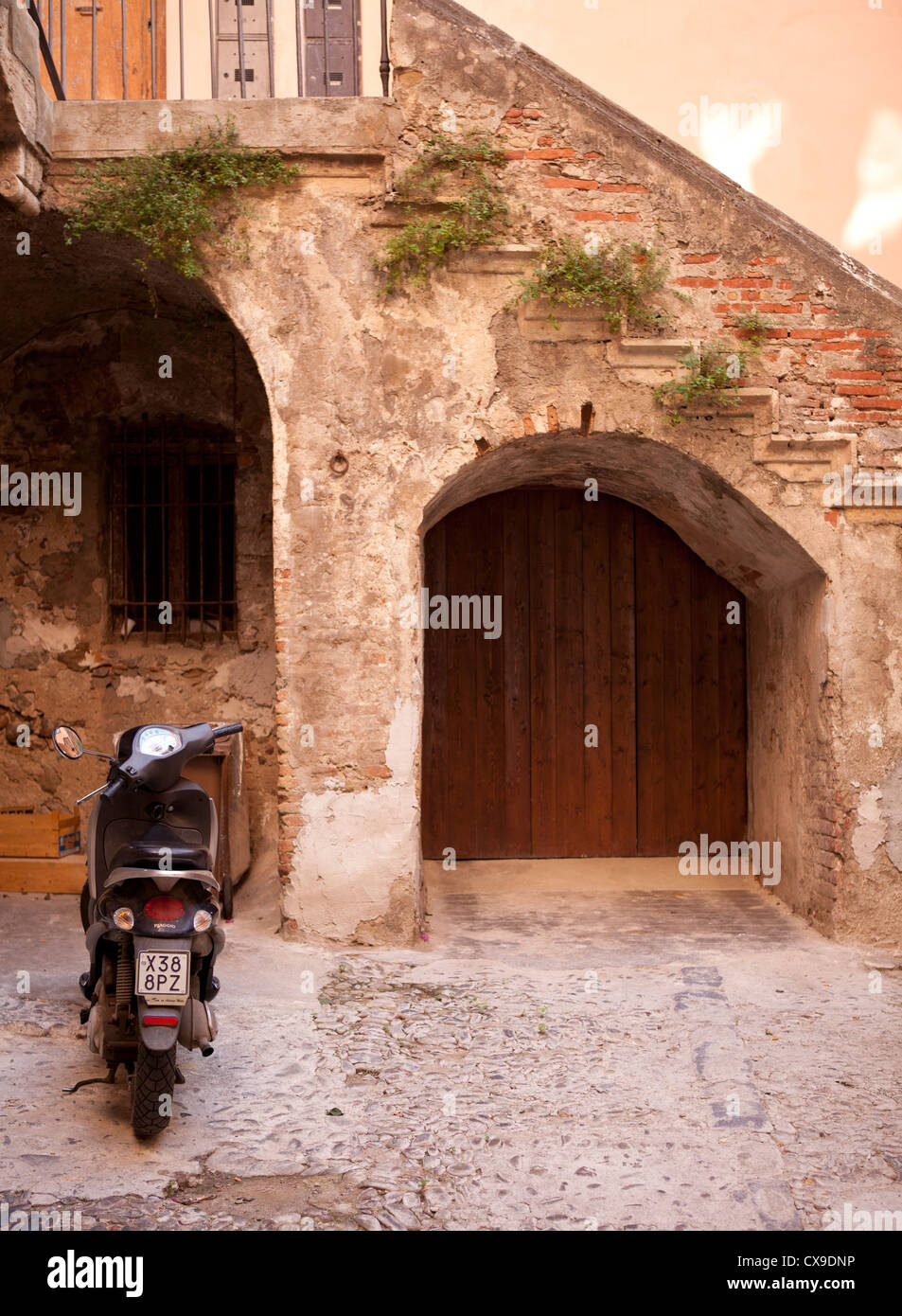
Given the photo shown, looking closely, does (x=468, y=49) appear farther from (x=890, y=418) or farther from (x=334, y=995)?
(x=334, y=995)

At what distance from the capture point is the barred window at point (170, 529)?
24.3 ft

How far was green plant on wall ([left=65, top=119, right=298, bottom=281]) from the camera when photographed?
18.0ft

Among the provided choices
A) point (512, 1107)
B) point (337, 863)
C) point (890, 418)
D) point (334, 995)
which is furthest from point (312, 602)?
point (890, 418)

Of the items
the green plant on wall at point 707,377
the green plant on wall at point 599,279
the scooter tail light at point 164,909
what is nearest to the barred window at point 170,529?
the green plant on wall at point 599,279

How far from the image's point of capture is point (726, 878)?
281 inches

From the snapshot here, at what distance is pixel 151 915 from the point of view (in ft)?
10.5

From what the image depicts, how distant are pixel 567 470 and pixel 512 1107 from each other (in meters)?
4.14

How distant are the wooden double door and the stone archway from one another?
0.50 feet

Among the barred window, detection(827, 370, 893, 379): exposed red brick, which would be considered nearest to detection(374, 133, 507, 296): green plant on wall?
detection(827, 370, 893, 379): exposed red brick

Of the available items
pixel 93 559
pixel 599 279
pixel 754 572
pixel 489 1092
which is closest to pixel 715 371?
pixel 599 279

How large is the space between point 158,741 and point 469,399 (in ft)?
9.67

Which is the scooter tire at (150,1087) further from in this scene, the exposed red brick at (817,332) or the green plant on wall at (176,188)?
the exposed red brick at (817,332)

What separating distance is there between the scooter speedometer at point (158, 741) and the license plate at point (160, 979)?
1.98 ft

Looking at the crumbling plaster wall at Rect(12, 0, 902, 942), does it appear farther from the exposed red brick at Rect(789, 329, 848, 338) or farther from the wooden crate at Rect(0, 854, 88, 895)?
the wooden crate at Rect(0, 854, 88, 895)
